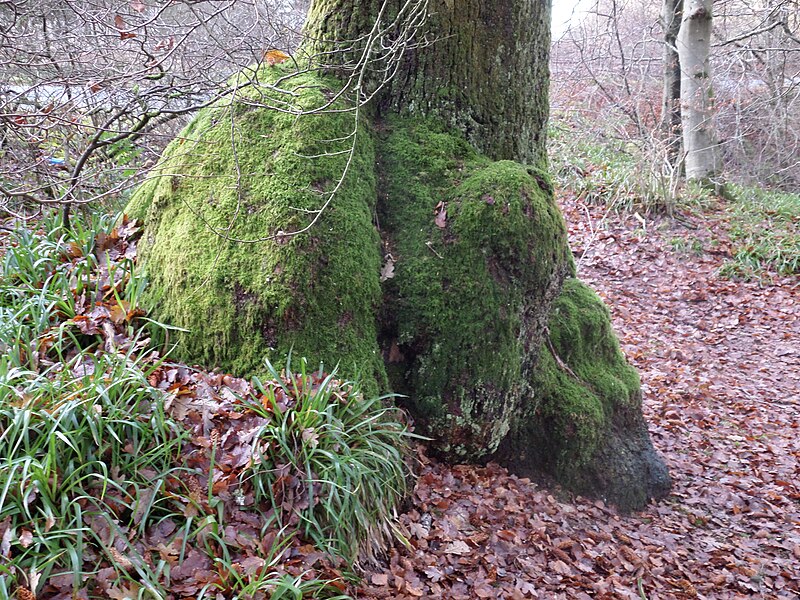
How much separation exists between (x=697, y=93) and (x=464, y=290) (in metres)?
10.2

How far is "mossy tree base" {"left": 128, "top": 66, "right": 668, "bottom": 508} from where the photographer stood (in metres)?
3.40

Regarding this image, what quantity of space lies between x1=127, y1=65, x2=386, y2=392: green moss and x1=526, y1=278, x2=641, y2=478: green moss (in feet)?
4.69

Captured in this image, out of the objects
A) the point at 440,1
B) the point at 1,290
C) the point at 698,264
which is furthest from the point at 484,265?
the point at 698,264

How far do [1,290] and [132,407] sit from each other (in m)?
1.69

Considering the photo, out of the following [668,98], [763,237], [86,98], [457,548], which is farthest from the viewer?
[668,98]

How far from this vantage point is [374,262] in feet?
12.1

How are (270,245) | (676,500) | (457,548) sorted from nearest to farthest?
1. (457,548)
2. (270,245)
3. (676,500)

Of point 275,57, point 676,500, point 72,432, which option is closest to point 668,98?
point 676,500

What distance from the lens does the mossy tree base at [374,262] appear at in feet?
11.2

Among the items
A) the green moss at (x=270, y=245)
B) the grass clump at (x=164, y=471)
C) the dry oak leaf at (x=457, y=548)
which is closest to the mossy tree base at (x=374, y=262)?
the green moss at (x=270, y=245)

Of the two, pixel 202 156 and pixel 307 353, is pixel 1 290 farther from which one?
pixel 307 353

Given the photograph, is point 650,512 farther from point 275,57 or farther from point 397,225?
point 275,57

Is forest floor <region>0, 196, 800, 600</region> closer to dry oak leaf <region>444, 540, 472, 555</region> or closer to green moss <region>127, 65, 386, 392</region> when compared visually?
dry oak leaf <region>444, 540, 472, 555</region>

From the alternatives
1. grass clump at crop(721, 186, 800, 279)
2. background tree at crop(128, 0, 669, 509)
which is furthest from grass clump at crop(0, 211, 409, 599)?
grass clump at crop(721, 186, 800, 279)
